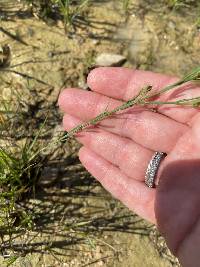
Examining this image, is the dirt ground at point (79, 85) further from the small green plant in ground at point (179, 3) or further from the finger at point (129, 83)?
the finger at point (129, 83)

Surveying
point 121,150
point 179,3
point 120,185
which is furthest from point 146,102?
point 179,3

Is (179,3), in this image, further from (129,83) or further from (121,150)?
(121,150)

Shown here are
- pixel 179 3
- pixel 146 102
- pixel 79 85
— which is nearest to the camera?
pixel 146 102

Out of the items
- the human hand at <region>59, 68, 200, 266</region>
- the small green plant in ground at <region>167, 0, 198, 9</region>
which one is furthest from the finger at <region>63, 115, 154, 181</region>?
the small green plant in ground at <region>167, 0, 198, 9</region>

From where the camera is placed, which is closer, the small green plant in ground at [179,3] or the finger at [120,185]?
the finger at [120,185]

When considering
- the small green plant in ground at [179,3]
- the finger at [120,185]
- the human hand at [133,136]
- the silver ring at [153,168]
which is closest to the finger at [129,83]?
the human hand at [133,136]

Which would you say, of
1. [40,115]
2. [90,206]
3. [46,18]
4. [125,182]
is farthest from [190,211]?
[46,18]

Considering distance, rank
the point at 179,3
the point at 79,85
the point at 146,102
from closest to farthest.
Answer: the point at 146,102 → the point at 79,85 → the point at 179,3
